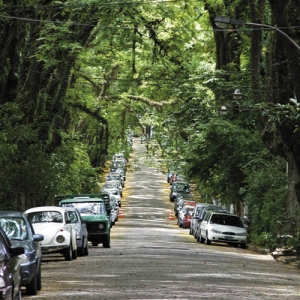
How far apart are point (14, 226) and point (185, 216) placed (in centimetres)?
4396

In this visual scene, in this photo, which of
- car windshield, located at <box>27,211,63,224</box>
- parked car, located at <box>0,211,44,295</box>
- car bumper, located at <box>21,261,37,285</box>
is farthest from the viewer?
car windshield, located at <box>27,211,63,224</box>

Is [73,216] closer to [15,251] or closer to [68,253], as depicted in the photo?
[68,253]

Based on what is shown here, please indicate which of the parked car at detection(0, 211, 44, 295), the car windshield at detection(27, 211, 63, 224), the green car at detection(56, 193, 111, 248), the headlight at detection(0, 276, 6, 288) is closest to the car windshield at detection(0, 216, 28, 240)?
the parked car at detection(0, 211, 44, 295)

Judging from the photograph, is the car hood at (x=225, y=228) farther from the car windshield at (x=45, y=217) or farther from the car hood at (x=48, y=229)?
the car hood at (x=48, y=229)

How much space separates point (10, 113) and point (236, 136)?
15.3 metres

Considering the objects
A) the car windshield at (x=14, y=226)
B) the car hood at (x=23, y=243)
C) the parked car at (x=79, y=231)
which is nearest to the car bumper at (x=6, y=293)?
the car hood at (x=23, y=243)

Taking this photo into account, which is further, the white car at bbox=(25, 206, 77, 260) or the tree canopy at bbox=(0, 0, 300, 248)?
the tree canopy at bbox=(0, 0, 300, 248)

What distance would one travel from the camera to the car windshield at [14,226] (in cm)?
1856

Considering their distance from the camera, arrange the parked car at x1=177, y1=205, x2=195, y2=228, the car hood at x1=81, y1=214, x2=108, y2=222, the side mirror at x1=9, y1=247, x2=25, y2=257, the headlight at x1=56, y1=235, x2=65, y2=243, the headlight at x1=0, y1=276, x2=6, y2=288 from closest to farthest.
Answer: the headlight at x1=0, y1=276, x2=6, y2=288 < the side mirror at x1=9, y1=247, x2=25, y2=257 < the headlight at x1=56, y1=235, x2=65, y2=243 < the car hood at x1=81, y1=214, x2=108, y2=222 < the parked car at x1=177, y1=205, x2=195, y2=228

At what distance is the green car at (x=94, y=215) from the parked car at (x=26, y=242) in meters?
16.0

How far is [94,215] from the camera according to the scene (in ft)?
118

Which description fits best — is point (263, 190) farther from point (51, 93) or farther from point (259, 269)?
point (259, 269)

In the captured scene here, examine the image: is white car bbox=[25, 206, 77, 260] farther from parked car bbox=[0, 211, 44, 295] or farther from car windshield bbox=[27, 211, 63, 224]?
parked car bbox=[0, 211, 44, 295]

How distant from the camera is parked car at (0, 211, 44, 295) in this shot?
17344 millimetres
